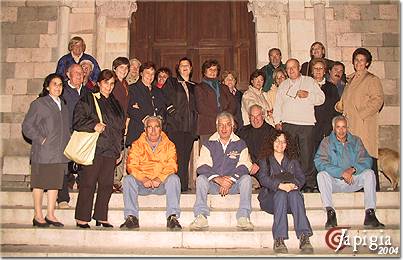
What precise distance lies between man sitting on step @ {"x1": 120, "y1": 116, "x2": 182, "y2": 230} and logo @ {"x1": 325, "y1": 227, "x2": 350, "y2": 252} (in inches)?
60.5

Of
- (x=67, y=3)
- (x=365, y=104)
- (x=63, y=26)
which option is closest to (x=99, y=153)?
(x=365, y=104)

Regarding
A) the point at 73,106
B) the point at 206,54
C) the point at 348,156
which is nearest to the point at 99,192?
the point at 73,106

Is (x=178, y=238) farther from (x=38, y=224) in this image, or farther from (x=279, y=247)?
(x=38, y=224)

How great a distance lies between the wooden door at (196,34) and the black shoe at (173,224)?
3.70 m

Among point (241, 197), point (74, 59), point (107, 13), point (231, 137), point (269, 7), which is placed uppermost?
point (269, 7)

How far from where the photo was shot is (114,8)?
24.8 feet

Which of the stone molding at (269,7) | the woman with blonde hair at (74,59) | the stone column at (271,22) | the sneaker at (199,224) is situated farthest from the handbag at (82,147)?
the stone molding at (269,7)

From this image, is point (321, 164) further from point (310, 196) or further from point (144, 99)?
point (144, 99)

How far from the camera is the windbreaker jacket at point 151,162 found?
4.83 m

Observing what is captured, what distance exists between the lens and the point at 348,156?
495 centimetres

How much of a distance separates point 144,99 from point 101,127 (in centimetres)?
90

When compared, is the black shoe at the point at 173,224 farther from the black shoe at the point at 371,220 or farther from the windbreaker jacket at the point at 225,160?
the black shoe at the point at 371,220

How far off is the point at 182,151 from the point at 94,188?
50.8 inches

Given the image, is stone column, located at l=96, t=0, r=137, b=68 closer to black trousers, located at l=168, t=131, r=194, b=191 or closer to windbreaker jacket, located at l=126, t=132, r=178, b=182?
black trousers, located at l=168, t=131, r=194, b=191
